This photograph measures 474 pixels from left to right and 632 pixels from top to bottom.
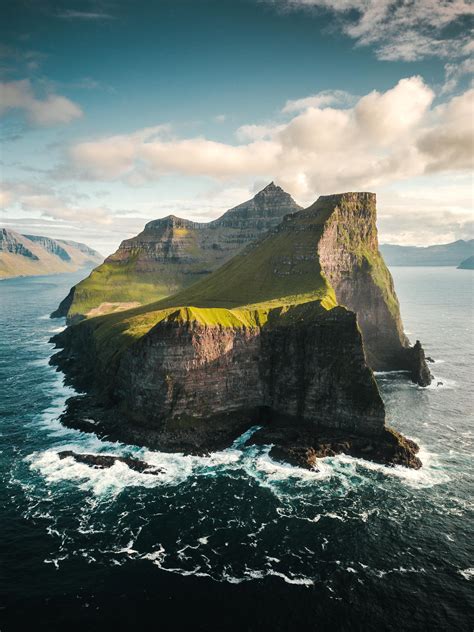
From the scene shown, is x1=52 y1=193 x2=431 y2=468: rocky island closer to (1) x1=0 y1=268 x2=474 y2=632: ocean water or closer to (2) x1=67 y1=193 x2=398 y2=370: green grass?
(2) x1=67 y1=193 x2=398 y2=370: green grass

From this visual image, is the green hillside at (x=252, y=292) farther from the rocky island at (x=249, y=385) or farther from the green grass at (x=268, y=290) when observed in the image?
the rocky island at (x=249, y=385)

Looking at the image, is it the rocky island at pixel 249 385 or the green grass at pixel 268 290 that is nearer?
the rocky island at pixel 249 385

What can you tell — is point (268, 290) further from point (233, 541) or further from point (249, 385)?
point (233, 541)

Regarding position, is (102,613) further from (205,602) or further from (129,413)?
(129,413)

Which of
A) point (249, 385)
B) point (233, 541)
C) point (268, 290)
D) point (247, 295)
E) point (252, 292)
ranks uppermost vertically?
point (268, 290)

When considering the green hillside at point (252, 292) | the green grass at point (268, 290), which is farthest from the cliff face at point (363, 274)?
the green hillside at point (252, 292)

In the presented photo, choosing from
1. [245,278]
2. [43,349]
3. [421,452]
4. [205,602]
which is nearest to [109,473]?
[205,602]

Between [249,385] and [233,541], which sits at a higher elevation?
[249,385]

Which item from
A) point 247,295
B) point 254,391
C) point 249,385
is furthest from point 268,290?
point 254,391

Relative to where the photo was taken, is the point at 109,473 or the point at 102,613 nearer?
the point at 102,613
